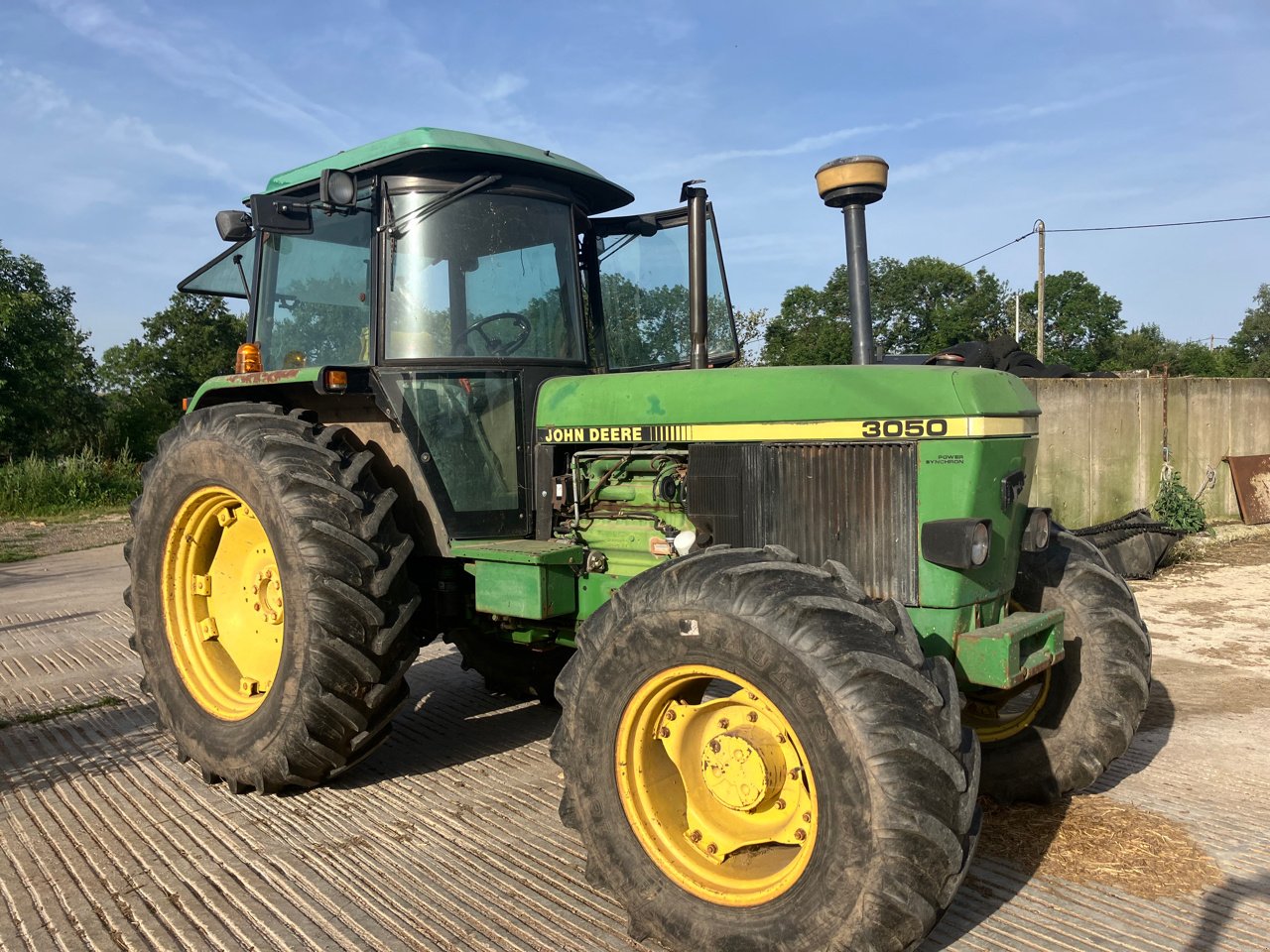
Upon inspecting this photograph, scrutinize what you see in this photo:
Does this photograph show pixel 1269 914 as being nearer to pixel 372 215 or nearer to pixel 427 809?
pixel 427 809

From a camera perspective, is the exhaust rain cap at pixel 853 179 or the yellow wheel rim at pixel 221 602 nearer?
the exhaust rain cap at pixel 853 179

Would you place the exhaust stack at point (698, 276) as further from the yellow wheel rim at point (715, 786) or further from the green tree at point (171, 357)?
the green tree at point (171, 357)

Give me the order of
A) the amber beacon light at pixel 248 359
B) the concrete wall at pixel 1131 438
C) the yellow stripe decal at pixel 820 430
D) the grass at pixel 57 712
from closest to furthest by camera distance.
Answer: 1. the yellow stripe decal at pixel 820 430
2. the amber beacon light at pixel 248 359
3. the grass at pixel 57 712
4. the concrete wall at pixel 1131 438

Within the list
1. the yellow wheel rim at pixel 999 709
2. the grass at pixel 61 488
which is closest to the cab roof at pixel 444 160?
Result: the yellow wheel rim at pixel 999 709

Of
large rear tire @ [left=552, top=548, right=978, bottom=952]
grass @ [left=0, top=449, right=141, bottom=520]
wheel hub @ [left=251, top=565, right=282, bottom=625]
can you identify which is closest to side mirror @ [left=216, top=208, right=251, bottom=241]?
wheel hub @ [left=251, top=565, right=282, bottom=625]

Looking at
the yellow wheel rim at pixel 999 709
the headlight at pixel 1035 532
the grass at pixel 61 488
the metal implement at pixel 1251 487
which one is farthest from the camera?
the grass at pixel 61 488

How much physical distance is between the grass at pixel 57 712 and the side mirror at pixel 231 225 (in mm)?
2565

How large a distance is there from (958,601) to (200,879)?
2576mm

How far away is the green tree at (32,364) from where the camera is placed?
20688mm

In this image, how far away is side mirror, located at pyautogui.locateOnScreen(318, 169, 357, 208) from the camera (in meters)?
3.71

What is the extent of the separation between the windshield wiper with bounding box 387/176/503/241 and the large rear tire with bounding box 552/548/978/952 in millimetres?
1911

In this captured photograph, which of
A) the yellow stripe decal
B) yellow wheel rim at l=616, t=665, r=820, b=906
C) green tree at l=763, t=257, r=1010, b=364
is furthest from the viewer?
green tree at l=763, t=257, r=1010, b=364

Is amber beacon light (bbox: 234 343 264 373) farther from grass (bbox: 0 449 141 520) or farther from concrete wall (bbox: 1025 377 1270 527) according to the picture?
grass (bbox: 0 449 141 520)

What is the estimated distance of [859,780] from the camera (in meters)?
2.35
